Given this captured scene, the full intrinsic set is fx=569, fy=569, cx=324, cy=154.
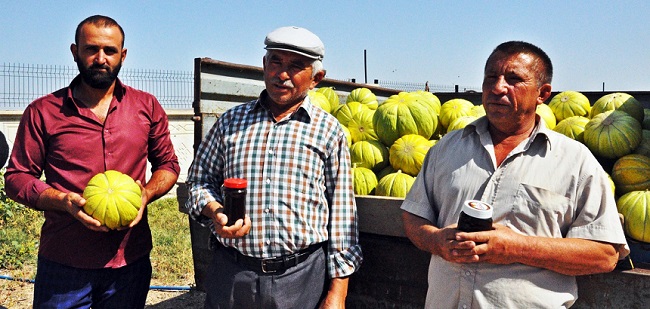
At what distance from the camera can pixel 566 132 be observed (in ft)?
13.7

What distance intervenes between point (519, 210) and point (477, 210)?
1.10 feet

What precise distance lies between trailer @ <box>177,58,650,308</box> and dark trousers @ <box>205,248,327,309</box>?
0.42m

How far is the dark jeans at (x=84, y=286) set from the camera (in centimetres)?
333

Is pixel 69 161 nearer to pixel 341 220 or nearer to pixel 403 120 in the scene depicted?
pixel 341 220

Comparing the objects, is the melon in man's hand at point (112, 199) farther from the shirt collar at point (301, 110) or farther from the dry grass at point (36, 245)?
the dry grass at point (36, 245)

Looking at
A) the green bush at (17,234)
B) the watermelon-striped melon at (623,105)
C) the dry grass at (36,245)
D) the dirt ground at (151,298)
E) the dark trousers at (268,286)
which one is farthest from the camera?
the green bush at (17,234)

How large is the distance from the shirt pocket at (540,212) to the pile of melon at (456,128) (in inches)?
35.7

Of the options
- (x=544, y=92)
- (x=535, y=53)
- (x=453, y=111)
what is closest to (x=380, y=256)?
(x=544, y=92)

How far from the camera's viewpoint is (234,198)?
2662mm

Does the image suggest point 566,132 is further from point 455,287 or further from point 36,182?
point 36,182

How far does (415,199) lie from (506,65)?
77 cm

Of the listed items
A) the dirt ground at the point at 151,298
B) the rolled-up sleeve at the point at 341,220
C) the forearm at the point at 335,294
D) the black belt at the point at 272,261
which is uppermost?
the rolled-up sleeve at the point at 341,220

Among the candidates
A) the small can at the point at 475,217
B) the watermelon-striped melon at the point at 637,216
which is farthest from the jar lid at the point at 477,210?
the watermelon-striped melon at the point at 637,216

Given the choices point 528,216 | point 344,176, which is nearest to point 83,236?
point 344,176
